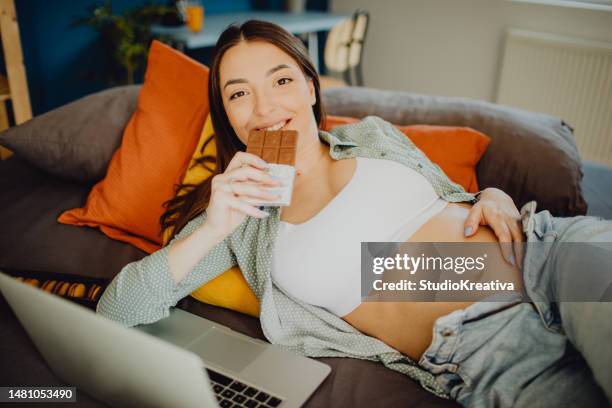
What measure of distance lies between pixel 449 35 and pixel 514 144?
2632mm

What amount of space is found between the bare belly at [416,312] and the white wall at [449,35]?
2869 millimetres

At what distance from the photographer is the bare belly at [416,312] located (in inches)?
43.5

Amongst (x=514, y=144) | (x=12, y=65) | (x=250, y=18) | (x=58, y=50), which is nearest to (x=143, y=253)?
(x=514, y=144)

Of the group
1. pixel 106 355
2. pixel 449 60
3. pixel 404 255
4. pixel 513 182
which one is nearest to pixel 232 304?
pixel 404 255

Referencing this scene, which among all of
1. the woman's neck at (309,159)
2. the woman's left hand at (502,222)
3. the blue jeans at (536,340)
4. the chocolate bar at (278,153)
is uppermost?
the chocolate bar at (278,153)

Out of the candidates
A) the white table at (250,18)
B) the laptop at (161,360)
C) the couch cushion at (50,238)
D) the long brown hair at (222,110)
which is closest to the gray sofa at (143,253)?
the couch cushion at (50,238)

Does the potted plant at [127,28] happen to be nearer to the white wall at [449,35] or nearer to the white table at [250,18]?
the white table at [250,18]

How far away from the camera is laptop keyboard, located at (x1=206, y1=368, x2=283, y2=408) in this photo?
95 cm

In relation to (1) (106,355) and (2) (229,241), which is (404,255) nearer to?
(2) (229,241)

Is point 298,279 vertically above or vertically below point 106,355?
below

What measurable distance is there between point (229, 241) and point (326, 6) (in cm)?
397

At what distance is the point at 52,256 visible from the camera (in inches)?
58.4
